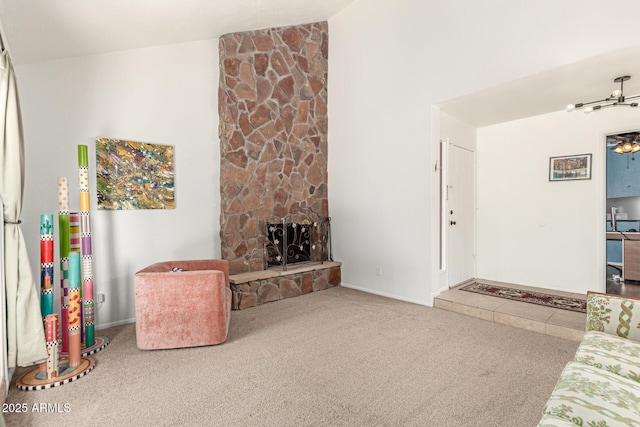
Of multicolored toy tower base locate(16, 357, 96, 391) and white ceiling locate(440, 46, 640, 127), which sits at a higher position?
white ceiling locate(440, 46, 640, 127)

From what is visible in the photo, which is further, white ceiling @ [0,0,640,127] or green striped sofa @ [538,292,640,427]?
white ceiling @ [0,0,640,127]

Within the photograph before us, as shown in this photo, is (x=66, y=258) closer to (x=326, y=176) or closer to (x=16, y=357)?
(x=16, y=357)

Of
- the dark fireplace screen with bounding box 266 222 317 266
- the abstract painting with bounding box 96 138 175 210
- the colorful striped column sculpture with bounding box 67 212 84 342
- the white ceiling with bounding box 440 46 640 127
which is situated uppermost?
the white ceiling with bounding box 440 46 640 127

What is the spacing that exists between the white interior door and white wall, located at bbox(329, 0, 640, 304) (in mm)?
592

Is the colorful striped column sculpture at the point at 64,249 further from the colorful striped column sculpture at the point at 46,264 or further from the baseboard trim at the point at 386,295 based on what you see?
the baseboard trim at the point at 386,295

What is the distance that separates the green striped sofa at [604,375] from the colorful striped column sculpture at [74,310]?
9.81ft

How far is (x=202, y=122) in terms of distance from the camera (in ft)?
13.8

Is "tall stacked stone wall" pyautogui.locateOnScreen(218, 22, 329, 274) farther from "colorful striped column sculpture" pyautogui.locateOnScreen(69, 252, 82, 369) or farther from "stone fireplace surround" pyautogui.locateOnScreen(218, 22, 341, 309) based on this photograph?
"colorful striped column sculpture" pyautogui.locateOnScreen(69, 252, 82, 369)

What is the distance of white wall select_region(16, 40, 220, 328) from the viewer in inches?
124

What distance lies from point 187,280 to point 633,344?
3001mm

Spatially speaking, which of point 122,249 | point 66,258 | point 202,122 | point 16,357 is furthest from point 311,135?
point 16,357

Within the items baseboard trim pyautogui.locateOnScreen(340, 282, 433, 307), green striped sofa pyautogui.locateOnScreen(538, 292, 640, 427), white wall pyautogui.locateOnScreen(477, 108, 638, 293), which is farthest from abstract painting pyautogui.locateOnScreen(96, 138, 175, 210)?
white wall pyautogui.locateOnScreen(477, 108, 638, 293)

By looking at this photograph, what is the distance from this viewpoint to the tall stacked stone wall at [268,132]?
4316 millimetres

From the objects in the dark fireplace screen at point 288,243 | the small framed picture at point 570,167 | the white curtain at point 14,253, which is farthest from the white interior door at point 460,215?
the white curtain at point 14,253
